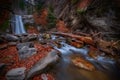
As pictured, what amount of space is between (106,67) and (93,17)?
23.3 feet

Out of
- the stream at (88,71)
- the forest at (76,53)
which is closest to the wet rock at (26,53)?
the forest at (76,53)

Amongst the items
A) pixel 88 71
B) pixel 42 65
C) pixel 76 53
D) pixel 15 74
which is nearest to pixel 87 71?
pixel 88 71

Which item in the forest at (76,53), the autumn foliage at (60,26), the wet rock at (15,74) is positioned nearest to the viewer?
the wet rock at (15,74)

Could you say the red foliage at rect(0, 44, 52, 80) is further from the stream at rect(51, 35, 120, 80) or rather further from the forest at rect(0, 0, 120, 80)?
the stream at rect(51, 35, 120, 80)

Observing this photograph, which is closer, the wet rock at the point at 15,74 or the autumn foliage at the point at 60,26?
the wet rock at the point at 15,74

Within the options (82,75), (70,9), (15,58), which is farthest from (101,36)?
(70,9)

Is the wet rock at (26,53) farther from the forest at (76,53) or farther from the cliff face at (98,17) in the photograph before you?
the cliff face at (98,17)

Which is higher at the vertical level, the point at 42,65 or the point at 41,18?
the point at 41,18

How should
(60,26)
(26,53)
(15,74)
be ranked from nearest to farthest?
(15,74) < (26,53) < (60,26)

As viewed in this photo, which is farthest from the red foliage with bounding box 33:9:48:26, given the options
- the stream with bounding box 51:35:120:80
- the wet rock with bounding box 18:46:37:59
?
the stream with bounding box 51:35:120:80

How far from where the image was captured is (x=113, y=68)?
294 inches

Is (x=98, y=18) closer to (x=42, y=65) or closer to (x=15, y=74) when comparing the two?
(x=42, y=65)

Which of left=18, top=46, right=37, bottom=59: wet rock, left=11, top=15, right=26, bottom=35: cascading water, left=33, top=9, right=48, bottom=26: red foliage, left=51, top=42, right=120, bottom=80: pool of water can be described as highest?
left=33, top=9, right=48, bottom=26: red foliage

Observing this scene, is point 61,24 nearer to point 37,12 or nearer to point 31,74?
point 37,12
